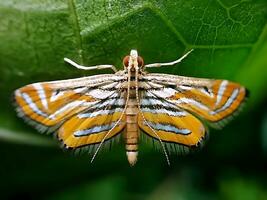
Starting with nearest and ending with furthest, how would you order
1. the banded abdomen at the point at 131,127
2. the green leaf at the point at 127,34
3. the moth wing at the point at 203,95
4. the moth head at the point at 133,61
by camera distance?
the green leaf at the point at 127,34 → the moth head at the point at 133,61 → the moth wing at the point at 203,95 → the banded abdomen at the point at 131,127

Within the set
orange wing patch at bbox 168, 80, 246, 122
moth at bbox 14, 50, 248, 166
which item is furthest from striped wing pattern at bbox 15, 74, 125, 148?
orange wing patch at bbox 168, 80, 246, 122

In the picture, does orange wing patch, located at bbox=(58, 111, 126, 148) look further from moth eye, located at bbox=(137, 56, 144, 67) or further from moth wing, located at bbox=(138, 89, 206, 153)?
moth eye, located at bbox=(137, 56, 144, 67)

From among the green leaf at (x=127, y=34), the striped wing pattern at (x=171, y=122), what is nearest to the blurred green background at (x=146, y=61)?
the green leaf at (x=127, y=34)

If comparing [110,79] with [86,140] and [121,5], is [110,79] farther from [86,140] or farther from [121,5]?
[121,5]

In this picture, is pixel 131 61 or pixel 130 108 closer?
pixel 131 61

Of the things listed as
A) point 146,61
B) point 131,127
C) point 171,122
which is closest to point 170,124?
point 171,122

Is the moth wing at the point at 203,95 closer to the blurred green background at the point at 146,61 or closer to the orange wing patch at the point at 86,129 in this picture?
the blurred green background at the point at 146,61

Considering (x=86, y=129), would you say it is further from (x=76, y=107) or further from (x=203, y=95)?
(x=203, y=95)
